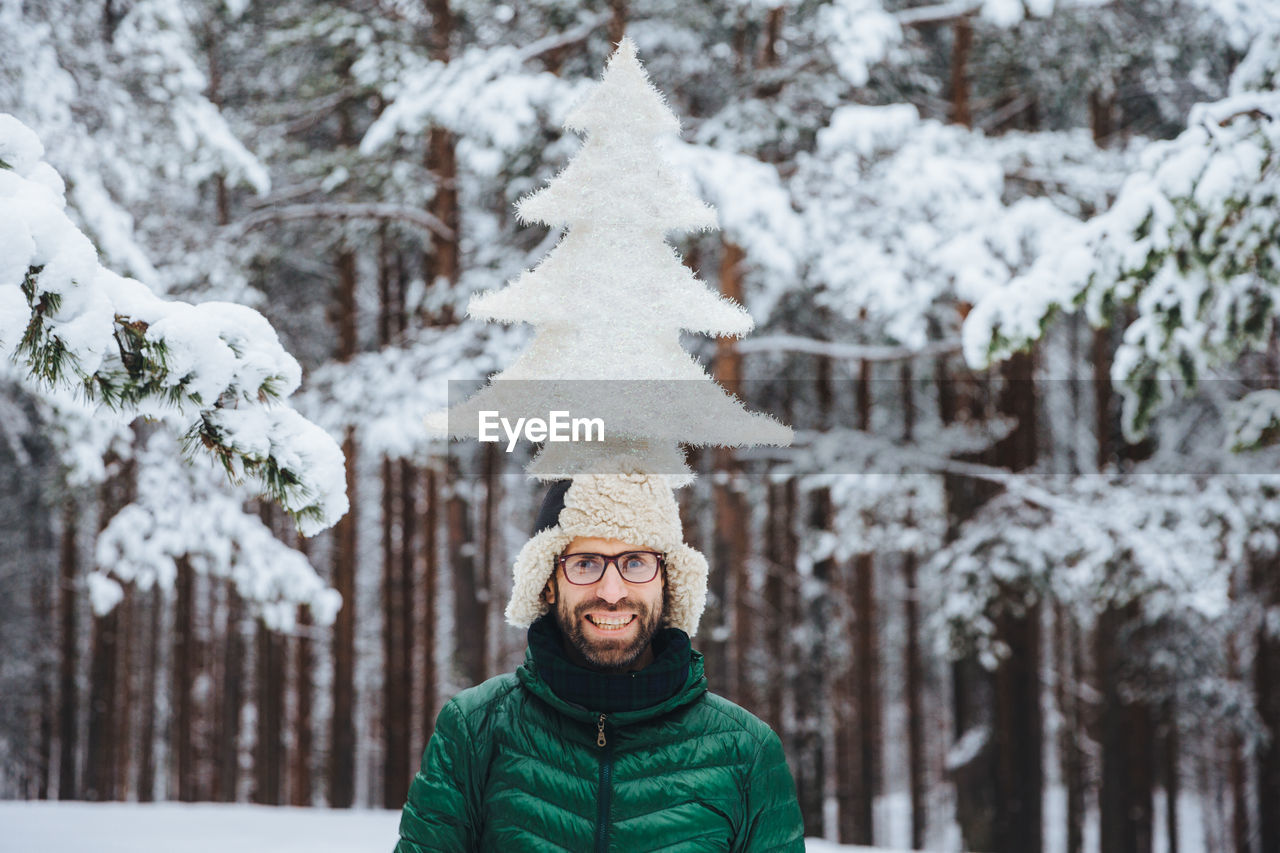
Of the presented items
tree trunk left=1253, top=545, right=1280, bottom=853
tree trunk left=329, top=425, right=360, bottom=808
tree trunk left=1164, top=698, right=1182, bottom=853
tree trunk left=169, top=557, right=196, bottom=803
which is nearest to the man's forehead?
tree trunk left=329, top=425, right=360, bottom=808

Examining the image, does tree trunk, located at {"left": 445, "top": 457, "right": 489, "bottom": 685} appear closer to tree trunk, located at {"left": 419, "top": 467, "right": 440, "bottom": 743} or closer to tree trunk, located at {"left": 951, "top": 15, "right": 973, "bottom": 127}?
tree trunk, located at {"left": 419, "top": 467, "right": 440, "bottom": 743}

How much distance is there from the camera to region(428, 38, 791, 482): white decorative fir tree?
3492mm

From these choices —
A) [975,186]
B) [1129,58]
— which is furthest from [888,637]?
[975,186]

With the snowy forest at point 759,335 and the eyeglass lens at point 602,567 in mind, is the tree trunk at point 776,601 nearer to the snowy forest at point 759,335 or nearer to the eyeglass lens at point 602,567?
the snowy forest at point 759,335

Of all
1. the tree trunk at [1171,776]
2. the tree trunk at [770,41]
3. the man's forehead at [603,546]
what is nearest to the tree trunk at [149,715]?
the tree trunk at [770,41]

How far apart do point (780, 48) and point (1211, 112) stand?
22.8ft

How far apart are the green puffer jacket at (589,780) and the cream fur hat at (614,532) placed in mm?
255

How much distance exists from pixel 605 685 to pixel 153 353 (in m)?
1.34

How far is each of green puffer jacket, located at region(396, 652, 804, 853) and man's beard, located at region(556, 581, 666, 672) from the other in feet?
0.37

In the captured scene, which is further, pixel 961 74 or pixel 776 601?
pixel 776 601

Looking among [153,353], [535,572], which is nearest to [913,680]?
[535,572]

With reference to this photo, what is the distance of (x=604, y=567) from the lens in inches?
101

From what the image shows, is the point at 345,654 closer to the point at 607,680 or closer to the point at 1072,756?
the point at 1072,756

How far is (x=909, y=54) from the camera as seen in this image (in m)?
10.3
